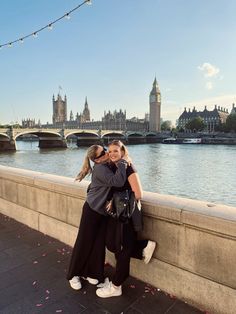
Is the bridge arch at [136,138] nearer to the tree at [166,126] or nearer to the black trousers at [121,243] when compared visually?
the tree at [166,126]

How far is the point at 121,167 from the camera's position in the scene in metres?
2.54

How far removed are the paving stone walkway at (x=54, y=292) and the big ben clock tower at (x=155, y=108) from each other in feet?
431

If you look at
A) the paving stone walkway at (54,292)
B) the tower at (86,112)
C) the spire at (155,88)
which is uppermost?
the spire at (155,88)

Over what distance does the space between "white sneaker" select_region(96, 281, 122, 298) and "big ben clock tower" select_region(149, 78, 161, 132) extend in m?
132

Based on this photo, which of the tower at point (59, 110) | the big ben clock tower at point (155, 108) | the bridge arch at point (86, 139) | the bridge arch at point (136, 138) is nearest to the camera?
the bridge arch at point (86, 139)

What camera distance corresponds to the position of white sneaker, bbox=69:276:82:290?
2832mm

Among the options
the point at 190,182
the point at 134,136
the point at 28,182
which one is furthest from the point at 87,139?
the point at 28,182

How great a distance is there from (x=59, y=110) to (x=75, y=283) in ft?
521

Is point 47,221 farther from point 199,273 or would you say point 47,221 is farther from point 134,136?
point 134,136

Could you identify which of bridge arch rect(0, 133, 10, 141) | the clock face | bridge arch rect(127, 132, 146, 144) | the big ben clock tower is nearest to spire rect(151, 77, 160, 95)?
the big ben clock tower

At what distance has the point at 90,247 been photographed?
2834mm

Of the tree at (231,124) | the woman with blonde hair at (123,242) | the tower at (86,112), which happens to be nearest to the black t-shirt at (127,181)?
the woman with blonde hair at (123,242)

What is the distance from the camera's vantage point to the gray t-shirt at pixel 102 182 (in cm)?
254

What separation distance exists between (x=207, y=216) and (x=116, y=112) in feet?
474
